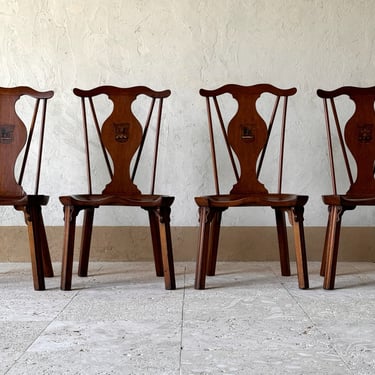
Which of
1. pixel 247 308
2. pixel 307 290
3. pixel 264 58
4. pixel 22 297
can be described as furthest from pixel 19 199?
pixel 264 58

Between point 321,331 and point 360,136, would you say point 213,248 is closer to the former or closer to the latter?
point 360,136

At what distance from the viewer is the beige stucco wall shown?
3.54 meters

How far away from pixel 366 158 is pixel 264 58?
32.2 inches

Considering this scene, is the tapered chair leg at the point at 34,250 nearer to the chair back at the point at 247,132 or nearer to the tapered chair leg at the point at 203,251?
the tapered chair leg at the point at 203,251

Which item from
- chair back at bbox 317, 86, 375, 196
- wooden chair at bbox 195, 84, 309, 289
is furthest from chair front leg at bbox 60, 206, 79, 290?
chair back at bbox 317, 86, 375, 196

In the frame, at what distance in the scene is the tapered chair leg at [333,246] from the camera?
9.07 feet

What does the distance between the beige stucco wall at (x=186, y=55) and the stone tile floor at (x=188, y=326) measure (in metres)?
0.81

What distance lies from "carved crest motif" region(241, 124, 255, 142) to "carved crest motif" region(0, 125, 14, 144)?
113cm

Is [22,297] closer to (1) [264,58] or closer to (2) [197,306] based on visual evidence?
(2) [197,306]

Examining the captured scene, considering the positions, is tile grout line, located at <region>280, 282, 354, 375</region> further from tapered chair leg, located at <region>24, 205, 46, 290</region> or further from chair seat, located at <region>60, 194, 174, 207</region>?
tapered chair leg, located at <region>24, 205, 46, 290</region>

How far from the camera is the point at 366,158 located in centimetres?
316

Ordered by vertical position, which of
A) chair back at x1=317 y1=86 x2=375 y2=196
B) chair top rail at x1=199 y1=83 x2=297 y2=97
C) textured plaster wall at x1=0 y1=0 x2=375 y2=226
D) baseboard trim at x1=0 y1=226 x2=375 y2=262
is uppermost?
textured plaster wall at x1=0 y1=0 x2=375 y2=226

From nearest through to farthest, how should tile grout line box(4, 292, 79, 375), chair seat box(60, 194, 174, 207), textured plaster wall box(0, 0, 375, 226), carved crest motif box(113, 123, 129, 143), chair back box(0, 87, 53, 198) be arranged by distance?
tile grout line box(4, 292, 79, 375), chair seat box(60, 194, 174, 207), chair back box(0, 87, 53, 198), carved crest motif box(113, 123, 129, 143), textured plaster wall box(0, 0, 375, 226)

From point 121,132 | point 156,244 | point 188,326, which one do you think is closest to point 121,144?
point 121,132
